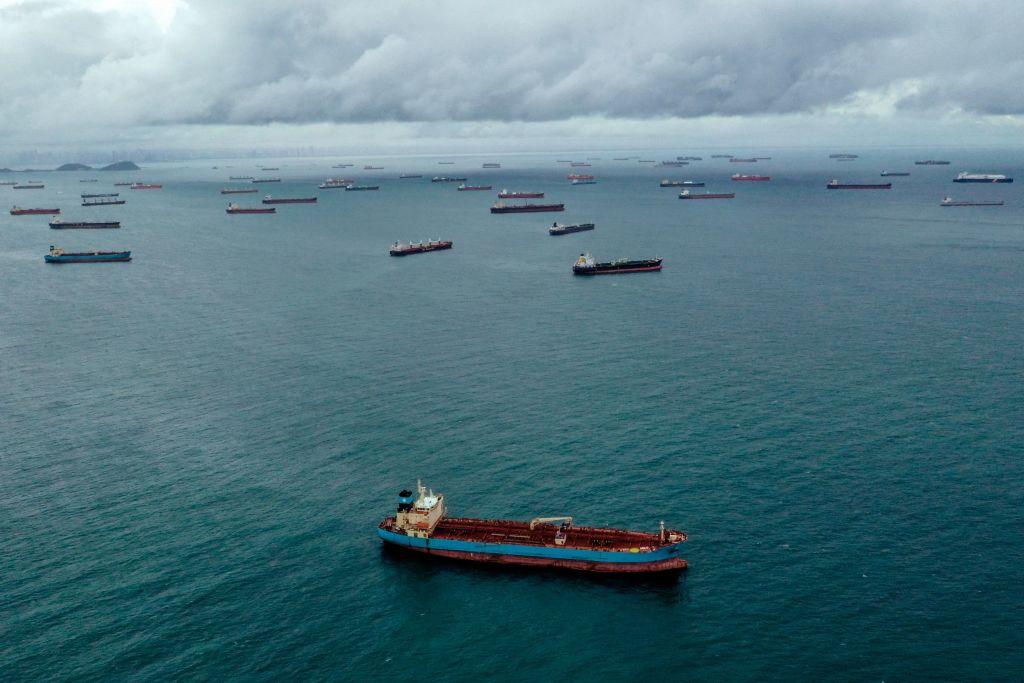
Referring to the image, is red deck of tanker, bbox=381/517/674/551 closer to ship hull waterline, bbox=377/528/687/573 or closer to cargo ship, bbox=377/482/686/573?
cargo ship, bbox=377/482/686/573

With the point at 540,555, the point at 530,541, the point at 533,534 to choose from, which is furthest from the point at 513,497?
the point at 540,555

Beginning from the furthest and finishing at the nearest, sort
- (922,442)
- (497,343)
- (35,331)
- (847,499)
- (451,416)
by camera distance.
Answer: (35,331) < (497,343) < (451,416) < (922,442) < (847,499)

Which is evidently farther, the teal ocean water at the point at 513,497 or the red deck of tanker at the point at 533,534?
the red deck of tanker at the point at 533,534

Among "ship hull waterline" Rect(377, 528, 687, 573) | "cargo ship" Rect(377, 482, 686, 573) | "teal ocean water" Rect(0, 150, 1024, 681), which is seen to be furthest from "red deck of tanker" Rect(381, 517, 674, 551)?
"teal ocean water" Rect(0, 150, 1024, 681)

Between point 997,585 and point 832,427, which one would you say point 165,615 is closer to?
point 997,585

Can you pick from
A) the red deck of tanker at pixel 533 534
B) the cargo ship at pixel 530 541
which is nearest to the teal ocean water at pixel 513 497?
the cargo ship at pixel 530 541

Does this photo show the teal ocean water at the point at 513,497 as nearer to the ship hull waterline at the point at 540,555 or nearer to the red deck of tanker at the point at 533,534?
the ship hull waterline at the point at 540,555

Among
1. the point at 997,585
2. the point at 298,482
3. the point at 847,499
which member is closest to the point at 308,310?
the point at 298,482

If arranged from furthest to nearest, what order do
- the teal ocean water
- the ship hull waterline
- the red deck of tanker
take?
the red deck of tanker → the ship hull waterline → the teal ocean water

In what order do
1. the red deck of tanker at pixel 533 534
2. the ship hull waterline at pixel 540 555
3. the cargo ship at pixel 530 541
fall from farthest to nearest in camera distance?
the red deck of tanker at pixel 533 534, the cargo ship at pixel 530 541, the ship hull waterline at pixel 540 555
